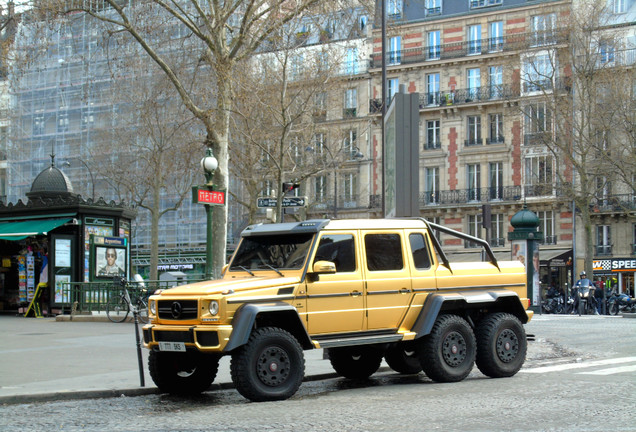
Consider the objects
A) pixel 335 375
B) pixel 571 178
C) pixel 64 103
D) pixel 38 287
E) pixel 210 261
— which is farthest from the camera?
pixel 64 103

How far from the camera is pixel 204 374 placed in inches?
→ 390

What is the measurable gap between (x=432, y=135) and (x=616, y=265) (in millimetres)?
14105

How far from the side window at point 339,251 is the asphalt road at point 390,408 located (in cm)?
148

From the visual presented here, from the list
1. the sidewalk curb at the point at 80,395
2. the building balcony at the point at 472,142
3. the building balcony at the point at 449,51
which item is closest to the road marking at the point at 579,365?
the sidewalk curb at the point at 80,395

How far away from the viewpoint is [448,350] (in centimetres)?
1028

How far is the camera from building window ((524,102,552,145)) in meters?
42.3

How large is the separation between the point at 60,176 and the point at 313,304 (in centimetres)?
2263

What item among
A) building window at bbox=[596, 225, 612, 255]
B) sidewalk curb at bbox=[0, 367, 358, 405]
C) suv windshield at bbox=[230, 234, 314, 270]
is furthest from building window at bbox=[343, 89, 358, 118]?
sidewalk curb at bbox=[0, 367, 358, 405]

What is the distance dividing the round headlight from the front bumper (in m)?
0.15

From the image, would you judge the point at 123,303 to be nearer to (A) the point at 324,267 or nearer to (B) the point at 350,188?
(A) the point at 324,267

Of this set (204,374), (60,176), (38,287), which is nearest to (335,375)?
(204,374)

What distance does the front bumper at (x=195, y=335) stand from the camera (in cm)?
866

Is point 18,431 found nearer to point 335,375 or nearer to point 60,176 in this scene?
point 335,375

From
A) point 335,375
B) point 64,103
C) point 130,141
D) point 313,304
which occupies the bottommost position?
point 335,375
